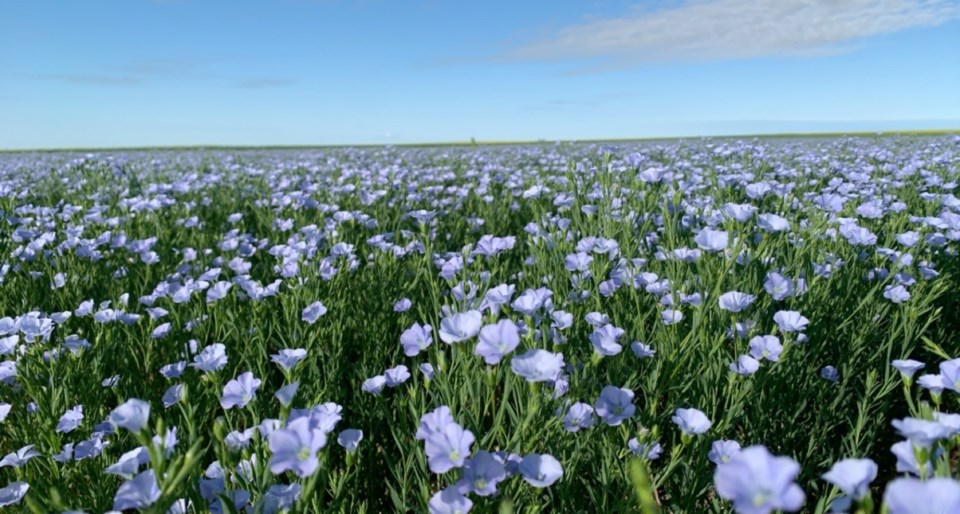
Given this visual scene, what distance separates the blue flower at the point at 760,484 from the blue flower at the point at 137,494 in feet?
2.84

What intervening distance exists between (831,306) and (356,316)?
7.04ft

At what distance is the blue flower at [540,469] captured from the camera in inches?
49.6

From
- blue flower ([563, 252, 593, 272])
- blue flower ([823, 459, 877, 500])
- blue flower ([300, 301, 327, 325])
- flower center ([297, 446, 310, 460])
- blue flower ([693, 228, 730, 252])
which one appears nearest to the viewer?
blue flower ([823, 459, 877, 500])

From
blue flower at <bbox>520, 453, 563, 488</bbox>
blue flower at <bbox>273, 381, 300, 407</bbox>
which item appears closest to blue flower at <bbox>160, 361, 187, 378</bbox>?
blue flower at <bbox>273, 381, 300, 407</bbox>

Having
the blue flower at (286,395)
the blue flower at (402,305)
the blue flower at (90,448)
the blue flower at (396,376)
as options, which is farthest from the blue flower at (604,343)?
the blue flower at (90,448)

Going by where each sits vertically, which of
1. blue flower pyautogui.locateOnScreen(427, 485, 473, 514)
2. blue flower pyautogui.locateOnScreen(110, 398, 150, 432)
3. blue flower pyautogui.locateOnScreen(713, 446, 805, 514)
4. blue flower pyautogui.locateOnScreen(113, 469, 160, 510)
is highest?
blue flower pyautogui.locateOnScreen(713, 446, 805, 514)

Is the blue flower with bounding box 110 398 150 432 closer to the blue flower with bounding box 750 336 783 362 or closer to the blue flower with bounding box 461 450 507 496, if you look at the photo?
the blue flower with bounding box 461 450 507 496

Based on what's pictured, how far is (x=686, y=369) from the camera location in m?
2.16

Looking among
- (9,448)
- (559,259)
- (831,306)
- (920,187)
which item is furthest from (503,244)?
(920,187)

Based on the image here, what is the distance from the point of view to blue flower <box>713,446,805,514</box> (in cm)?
72

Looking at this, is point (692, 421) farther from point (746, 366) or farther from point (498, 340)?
point (498, 340)

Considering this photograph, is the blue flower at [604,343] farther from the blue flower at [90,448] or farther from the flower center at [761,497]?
the blue flower at [90,448]

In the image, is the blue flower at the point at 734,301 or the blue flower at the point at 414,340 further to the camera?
the blue flower at the point at 734,301

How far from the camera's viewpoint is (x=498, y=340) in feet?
4.70
